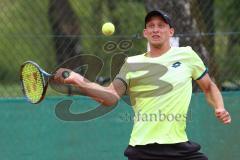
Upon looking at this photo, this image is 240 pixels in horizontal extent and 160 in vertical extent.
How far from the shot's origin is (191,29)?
7.67 m

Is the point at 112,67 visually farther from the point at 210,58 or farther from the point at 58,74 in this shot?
the point at 58,74

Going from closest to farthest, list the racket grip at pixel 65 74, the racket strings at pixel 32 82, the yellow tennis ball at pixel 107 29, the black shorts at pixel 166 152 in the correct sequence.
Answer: the racket grip at pixel 65 74 → the black shorts at pixel 166 152 → the racket strings at pixel 32 82 → the yellow tennis ball at pixel 107 29

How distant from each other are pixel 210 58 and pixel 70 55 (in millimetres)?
1620

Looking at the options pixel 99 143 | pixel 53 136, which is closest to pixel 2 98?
pixel 53 136

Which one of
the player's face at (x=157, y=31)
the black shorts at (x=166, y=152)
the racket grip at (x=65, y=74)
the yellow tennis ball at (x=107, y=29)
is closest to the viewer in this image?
the racket grip at (x=65, y=74)

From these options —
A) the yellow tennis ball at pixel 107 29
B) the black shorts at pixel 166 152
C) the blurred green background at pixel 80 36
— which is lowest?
the blurred green background at pixel 80 36

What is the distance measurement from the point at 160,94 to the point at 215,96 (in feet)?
1.47

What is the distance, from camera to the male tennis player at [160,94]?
15.3 ft

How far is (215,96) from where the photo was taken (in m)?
4.93

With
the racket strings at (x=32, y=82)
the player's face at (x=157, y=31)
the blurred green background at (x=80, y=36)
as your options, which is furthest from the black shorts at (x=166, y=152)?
the blurred green background at (x=80, y=36)

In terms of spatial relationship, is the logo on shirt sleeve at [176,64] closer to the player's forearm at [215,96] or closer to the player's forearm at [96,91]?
the player's forearm at [215,96]

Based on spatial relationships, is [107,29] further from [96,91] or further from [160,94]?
[96,91]

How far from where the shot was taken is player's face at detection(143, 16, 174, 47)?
15.8 ft

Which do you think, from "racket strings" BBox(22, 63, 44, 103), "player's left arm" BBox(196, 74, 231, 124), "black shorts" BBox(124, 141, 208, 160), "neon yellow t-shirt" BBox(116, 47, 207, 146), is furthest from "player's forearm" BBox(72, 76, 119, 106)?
"player's left arm" BBox(196, 74, 231, 124)
